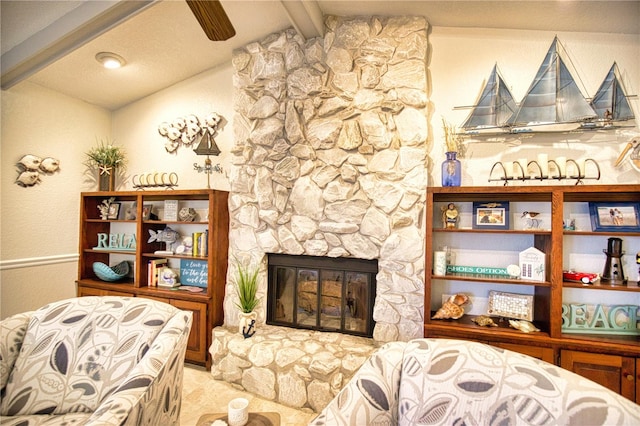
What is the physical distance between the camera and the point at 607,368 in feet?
5.97

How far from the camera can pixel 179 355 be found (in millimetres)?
1416

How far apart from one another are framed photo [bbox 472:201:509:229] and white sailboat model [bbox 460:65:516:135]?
0.56 m

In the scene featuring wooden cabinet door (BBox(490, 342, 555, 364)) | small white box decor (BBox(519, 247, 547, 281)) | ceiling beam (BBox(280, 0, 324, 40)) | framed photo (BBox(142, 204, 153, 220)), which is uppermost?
ceiling beam (BBox(280, 0, 324, 40))

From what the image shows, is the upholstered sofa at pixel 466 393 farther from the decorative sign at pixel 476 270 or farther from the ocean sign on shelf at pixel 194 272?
the ocean sign on shelf at pixel 194 272

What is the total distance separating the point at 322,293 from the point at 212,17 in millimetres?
2156

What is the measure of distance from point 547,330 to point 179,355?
7.49 feet

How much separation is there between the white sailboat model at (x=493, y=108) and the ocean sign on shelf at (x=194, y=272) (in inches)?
105

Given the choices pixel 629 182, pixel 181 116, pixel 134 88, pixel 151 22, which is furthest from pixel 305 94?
pixel 629 182

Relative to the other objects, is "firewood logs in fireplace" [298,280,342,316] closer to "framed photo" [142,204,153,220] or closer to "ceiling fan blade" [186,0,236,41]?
"framed photo" [142,204,153,220]

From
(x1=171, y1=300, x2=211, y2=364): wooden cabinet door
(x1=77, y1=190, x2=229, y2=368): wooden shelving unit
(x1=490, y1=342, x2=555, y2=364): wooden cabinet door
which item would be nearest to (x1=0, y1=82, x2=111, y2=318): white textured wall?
(x1=77, y1=190, x2=229, y2=368): wooden shelving unit

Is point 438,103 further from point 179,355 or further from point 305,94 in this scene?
point 179,355

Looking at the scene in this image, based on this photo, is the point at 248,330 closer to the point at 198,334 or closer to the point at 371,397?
the point at 198,334

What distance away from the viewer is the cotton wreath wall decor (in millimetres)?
3070

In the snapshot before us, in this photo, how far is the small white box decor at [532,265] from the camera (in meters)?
2.05
